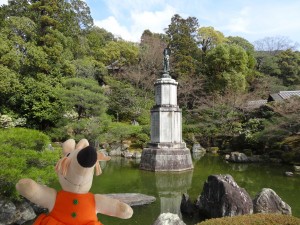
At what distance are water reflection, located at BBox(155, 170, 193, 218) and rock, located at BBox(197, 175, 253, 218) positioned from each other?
0.89m

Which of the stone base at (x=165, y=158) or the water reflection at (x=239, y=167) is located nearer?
the stone base at (x=165, y=158)

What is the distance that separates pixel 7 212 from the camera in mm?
6965

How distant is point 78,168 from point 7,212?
198 inches

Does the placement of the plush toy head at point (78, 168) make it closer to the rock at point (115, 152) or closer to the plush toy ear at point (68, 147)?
the plush toy ear at point (68, 147)

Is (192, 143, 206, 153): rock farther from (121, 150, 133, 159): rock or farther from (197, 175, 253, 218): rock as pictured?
(197, 175, 253, 218): rock

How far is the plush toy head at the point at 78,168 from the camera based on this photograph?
2.95m

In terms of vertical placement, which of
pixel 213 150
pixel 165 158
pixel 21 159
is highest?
pixel 21 159

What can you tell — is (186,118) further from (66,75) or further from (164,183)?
(164,183)

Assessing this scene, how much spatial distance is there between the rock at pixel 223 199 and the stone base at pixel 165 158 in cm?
717

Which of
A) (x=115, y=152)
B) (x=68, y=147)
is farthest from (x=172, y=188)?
(x=115, y=152)

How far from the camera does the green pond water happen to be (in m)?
8.25

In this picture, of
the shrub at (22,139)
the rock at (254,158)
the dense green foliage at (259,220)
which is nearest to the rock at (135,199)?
the shrub at (22,139)

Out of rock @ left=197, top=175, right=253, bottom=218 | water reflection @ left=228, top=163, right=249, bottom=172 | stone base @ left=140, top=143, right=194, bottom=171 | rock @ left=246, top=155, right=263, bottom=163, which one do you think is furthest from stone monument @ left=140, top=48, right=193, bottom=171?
rock @ left=197, top=175, right=253, bottom=218

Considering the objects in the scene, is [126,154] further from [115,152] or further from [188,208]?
[188,208]
